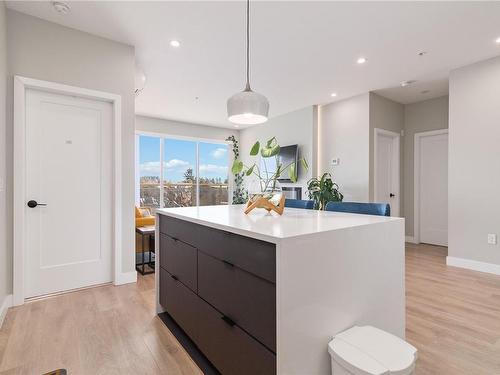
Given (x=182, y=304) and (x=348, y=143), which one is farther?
(x=348, y=143)

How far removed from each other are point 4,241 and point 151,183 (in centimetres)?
409

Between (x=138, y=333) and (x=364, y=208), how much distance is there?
191cm

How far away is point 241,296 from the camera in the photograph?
123 centimetres

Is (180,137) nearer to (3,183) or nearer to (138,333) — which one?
(3,183)

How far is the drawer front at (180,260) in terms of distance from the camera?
1680mm

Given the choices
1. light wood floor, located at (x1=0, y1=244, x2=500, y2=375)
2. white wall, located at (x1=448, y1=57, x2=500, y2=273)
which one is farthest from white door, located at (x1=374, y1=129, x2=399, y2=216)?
light wood floor, located at (x1=0, y1=244, x2=500, y2=375)

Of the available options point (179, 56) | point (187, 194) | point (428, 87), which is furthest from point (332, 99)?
point (187, 194)

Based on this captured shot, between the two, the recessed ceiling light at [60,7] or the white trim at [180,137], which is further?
the white trim at [180,137]

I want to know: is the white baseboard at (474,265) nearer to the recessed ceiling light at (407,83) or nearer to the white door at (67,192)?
the recessed ceiling light at (407,83)

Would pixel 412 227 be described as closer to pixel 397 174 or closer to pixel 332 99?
pixel 397 174

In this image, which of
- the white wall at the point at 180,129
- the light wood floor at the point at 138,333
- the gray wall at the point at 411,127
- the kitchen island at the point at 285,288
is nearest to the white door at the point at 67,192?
the light wood floor at the point at 138,333

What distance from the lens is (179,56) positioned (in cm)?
327

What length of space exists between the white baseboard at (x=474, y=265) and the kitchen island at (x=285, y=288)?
2724mm

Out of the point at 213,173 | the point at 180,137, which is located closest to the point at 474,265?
the point at 213,173
